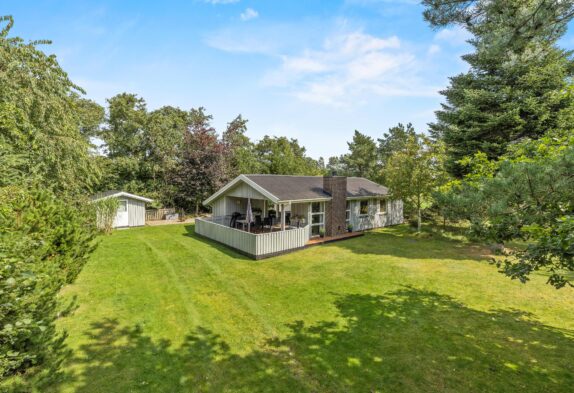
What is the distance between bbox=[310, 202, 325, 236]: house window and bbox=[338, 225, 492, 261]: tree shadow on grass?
59.6 inches

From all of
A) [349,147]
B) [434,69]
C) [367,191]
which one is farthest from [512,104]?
[349,147]

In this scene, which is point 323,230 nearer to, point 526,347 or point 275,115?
point 526,347

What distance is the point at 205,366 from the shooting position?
15.8ft

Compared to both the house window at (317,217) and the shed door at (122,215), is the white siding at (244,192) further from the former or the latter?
the shed door at (122,215)

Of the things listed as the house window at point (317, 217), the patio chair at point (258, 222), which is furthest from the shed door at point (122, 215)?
the house window at point (317, 217)

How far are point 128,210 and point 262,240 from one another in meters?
12.8

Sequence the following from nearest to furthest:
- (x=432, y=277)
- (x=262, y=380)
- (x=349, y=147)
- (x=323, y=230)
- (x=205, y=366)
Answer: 1. (x=262, y=380)
2. (x=205, y=366)
3. (x=432, y=277)
4. (x=323, y=230)
5. (x=349, y=147)

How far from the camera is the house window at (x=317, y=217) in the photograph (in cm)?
1498

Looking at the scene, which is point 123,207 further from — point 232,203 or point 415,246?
point 415,246

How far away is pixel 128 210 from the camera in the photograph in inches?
743

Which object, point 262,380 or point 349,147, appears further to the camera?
point 349,147

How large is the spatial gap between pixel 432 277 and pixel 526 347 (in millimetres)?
4104

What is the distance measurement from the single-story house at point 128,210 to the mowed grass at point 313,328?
341 inches

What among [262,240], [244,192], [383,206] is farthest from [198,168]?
[383,206]
